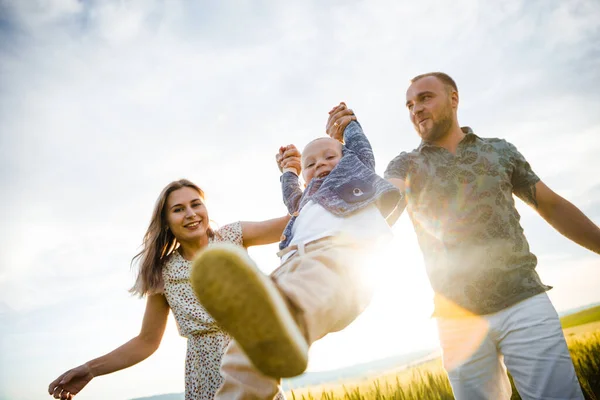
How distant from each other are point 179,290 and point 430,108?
2.82m

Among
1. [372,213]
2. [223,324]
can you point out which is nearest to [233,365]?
[223,324]

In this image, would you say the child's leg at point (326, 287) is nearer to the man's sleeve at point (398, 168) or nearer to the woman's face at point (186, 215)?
the man's sleeve at point (398, 168)

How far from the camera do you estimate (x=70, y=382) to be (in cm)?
333

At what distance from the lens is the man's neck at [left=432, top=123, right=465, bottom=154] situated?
11.1ft

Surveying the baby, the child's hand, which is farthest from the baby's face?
the child's hand

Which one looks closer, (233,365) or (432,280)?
(233,365)

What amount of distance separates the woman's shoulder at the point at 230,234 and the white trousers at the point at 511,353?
2.01m

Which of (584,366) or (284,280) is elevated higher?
(284,280)

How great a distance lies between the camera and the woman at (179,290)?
3328 mm

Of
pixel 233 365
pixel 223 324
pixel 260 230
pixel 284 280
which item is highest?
pixel 260 230

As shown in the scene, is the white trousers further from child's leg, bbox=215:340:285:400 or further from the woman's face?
the woman's face

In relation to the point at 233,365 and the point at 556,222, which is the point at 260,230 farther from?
the point at 556,222

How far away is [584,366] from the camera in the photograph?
4.73 meters

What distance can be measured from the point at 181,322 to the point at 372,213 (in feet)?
6.95
